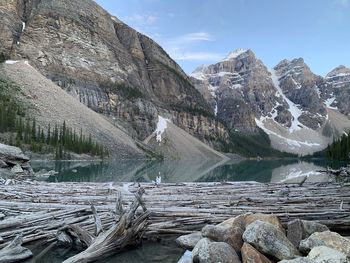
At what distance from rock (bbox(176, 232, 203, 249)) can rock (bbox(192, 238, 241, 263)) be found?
267 centimetres

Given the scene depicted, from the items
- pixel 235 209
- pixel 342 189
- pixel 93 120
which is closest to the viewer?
pixel 235 209

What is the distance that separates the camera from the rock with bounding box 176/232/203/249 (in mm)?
13117

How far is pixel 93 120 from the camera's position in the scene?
151875 millimetres

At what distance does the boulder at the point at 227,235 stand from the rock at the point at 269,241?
17.0 inches

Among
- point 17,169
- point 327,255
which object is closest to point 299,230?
point 327,255

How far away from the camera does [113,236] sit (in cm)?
1217

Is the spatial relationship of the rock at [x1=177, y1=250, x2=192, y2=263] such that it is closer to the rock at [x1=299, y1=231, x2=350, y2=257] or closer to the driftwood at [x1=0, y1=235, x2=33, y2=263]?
the rock at [x1=299, y1=231, x2=350, y2=257]

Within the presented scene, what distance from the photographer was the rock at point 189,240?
13.1 metres

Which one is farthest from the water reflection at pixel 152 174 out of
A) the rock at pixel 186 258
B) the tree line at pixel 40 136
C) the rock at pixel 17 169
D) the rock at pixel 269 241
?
the rock at pixel 269 241

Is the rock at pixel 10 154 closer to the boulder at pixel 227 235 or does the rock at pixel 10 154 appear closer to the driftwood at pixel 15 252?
A: the driftwood at pixel 15 252

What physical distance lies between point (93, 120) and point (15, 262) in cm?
14272

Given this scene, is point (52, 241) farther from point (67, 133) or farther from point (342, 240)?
point (67, 133)

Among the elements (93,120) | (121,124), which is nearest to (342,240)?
(93,120)

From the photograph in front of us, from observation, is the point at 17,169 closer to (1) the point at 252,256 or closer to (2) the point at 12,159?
(2) the point at 12,159
